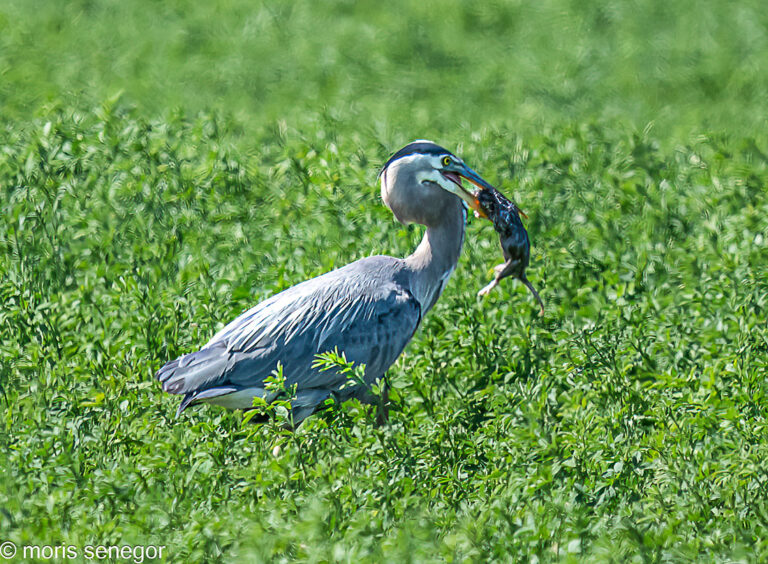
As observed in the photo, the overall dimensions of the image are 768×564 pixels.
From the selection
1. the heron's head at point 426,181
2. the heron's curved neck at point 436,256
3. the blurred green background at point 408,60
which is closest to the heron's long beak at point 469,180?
the heron's head at point 426,181

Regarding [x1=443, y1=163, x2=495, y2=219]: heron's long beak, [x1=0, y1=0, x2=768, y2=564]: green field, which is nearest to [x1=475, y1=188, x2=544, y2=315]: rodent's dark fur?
[x1=443, y1=163, x2=495, y2=219]: heron's long beak

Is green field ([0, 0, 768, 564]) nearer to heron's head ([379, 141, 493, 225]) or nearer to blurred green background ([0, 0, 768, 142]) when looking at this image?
blurred green background ([0, 0, 768, 142])

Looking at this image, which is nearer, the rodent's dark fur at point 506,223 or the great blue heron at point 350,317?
the great blue heron at point 350,317

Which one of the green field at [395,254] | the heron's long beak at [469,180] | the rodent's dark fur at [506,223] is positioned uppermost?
the heron's long beak at [469,180]

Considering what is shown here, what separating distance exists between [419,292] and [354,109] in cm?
441

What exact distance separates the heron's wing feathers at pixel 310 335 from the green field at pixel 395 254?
0.22m

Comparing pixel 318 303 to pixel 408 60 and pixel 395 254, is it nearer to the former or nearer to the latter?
pixel 395 254

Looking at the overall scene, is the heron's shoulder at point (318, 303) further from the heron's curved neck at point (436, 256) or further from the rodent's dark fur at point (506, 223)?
the rodent's dark fur at point (506, 223)

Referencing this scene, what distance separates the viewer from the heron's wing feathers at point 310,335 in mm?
5480

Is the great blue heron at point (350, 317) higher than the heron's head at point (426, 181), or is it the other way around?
the heron's head at point (426, 181)

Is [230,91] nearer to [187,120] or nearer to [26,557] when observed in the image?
[187,120]

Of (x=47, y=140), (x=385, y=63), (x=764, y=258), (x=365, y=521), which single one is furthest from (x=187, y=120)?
(x=365, y=521)

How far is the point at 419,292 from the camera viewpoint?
19.8 ft

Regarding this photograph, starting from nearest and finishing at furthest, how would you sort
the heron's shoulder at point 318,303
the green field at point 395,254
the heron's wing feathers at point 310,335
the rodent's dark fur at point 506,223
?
the green field at point 395,254 < the heron's wing feathers at point 310,335 < the heron's shoulder at point 318,303 < the rodent's dark fur at point 506,223
